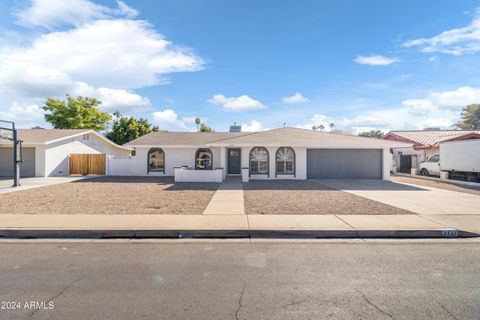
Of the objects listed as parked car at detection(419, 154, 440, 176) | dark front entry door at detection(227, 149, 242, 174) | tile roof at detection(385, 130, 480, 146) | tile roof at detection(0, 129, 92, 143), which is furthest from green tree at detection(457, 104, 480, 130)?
tile roof at detection(0, 129, 92, 143)

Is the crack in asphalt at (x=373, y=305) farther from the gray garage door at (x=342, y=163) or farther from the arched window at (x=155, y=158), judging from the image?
the arched window at (x=155, y=158)

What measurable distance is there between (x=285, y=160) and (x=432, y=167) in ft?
42.6

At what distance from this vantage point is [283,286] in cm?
409

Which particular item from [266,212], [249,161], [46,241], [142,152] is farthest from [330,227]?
[142,152]

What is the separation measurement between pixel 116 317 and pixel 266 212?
593 cm

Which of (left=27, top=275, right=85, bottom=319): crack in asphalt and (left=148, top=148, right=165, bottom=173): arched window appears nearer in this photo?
(left=27, top=275, right=85, bottom=319): crack in asphalt

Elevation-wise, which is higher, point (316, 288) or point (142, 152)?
point (142, 152)

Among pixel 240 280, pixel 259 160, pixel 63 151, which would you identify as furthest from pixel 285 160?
pixel 63 151

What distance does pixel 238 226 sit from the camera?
22.9 feet

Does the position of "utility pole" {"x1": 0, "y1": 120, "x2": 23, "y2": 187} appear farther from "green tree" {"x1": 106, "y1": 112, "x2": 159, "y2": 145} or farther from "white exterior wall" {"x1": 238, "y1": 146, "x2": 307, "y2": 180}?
"green tree" {"x1": 106, "y1": 112, "x2": 159, "y2": 145}

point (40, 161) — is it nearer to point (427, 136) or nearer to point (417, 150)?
point (417, 150)

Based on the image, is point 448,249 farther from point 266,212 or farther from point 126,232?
point 126,232

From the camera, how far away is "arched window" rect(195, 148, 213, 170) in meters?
22.2

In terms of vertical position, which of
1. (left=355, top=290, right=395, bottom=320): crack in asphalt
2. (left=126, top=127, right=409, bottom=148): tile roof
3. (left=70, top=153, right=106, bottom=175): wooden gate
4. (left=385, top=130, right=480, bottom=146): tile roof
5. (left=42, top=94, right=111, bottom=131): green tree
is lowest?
(left=355, top=290, right=395, bottom=320): crack in asphalt
